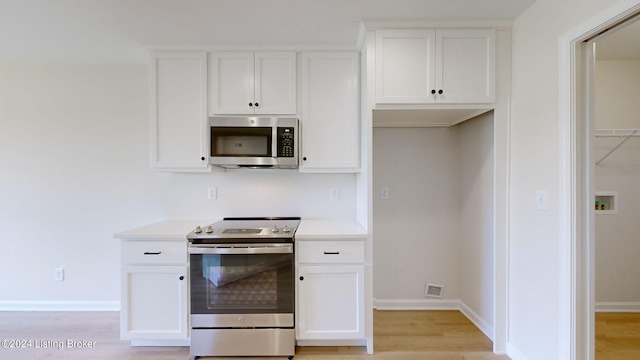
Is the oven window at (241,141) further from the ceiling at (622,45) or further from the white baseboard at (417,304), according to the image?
the ceiling at (622,45)

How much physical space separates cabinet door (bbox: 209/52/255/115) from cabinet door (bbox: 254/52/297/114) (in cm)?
6

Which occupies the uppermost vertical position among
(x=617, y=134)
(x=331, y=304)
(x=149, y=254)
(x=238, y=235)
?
Answer: (x=617, y=134)

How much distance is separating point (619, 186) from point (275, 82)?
3.17 meters

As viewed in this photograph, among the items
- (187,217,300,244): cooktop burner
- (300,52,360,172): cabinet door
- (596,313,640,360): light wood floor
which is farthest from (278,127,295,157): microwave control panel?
(596,313,640,360): light wood floor

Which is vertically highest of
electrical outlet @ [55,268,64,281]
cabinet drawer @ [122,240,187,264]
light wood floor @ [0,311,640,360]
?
cabinet drawer @ [122,240,187,264]

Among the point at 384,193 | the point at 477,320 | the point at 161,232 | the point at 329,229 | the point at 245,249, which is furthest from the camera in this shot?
the point at 384,193

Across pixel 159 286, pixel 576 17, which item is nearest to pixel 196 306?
pixel 159 286

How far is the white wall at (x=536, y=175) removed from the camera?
5.57 ft

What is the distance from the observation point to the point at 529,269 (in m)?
1.91

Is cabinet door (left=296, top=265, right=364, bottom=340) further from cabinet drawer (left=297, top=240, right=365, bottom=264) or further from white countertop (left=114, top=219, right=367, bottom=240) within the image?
white countertop (left=114, top=219, right=367, bottom=240)

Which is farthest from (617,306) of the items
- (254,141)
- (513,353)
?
(254,141)

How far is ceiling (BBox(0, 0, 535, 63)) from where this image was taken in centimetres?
188

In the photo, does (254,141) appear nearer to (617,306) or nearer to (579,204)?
(579,204)

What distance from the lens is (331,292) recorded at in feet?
6.91
